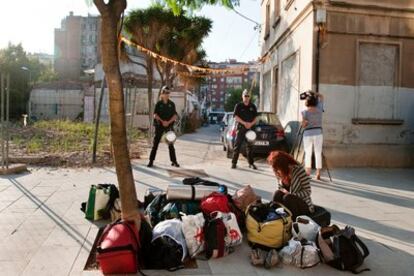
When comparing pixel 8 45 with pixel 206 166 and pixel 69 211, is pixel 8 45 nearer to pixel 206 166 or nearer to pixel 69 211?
pixel 206 166

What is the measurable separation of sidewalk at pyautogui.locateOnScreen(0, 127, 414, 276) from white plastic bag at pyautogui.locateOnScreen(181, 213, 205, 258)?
149 mm

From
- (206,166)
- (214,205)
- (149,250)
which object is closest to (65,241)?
(149,250)

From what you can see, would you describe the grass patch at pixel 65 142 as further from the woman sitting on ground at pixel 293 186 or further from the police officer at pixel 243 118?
the woman sitting on ground at pixel 293 186

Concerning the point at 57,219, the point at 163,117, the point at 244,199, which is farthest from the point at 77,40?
the point at 244,199

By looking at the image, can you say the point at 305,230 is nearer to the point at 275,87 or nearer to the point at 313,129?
the point at 313,129

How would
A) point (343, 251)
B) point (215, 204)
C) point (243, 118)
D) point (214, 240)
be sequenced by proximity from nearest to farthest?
point (343, 251) → point (214, 240) → point (215, 204) → point (243, 118)

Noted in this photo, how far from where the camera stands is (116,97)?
4430 millimetres

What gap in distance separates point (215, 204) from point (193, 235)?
70 centimetres

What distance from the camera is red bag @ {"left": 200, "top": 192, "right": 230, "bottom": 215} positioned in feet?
16.7

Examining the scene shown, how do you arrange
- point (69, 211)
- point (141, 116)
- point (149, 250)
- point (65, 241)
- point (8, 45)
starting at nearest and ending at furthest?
point (149, 250) < point (65, 241) < point (69, 211) < point (141, 116) < point (8, 45)

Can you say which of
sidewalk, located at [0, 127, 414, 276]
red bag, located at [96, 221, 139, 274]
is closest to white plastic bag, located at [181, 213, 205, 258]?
sidewalk, located at [0, 127, 414, 276]

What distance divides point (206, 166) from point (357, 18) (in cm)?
515

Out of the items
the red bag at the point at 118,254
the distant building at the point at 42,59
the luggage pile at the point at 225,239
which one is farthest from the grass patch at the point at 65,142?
the distant building at the point at 42,59

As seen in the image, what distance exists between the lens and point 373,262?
179 inches
